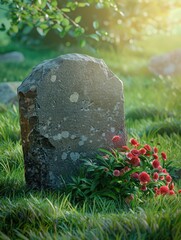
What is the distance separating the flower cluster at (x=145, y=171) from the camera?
4734mm

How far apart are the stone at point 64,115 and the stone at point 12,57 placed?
28.0ft

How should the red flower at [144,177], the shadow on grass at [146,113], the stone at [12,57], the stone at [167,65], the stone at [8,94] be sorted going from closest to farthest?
the red flower at [144,177], the shadow on grass at [146,113], the stone at [8,94], the stone at [167,65], the stone at [12,57]

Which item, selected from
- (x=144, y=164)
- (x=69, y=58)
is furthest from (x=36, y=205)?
(x=69, y=58)

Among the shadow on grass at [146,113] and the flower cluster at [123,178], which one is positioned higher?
the flower cluster at [123,178]

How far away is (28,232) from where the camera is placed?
3.82 m

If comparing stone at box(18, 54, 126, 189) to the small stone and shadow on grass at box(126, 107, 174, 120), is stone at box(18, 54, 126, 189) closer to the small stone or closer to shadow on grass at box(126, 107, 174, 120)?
the small stone

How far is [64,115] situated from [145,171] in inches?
36.6

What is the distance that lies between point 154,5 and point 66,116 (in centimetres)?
935

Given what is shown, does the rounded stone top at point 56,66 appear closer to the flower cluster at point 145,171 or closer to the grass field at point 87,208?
the flower cluster at point 145,171

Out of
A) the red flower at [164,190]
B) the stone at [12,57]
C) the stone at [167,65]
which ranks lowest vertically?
the stone at [12,57]

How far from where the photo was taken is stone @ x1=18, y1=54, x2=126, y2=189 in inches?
192

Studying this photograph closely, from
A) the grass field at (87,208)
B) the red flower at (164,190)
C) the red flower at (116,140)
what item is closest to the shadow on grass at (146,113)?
the grass field at (87,208)

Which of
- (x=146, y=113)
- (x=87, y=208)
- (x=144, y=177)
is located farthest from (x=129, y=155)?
(x=146, y=113)

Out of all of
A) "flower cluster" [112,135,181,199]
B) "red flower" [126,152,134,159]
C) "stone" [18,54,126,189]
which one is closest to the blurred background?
"stone" [18,54,126,189]
